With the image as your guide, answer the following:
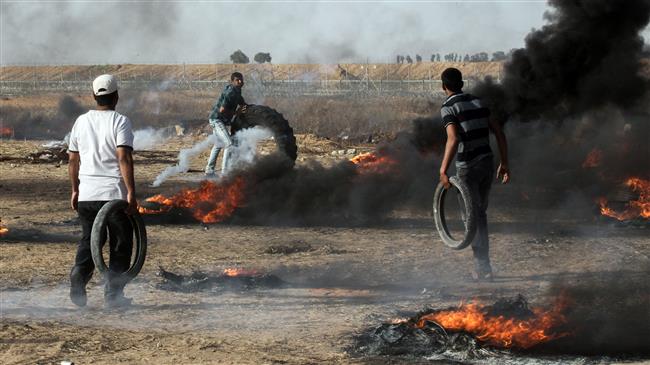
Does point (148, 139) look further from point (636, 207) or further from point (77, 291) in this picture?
point (77, 291)

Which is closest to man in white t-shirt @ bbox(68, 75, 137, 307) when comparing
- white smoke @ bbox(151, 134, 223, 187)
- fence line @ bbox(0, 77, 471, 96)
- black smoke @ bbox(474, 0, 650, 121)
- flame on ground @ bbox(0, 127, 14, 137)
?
black smoke @ bbox(474, 0, 650, 121)

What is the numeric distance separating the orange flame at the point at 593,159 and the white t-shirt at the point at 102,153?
997 centimetres

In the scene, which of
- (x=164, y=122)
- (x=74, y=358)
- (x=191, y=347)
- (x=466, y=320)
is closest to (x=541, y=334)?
(x=466, y=320)

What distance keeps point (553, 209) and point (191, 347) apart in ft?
30.0

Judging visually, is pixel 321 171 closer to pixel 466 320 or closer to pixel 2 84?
pixel 466 320

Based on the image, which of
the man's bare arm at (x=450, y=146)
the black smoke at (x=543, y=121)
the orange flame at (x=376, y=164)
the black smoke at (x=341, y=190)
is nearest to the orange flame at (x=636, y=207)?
the black smoke at (x=543, y=121)

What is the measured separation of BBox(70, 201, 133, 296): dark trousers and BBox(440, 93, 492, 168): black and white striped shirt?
3314 millimetres

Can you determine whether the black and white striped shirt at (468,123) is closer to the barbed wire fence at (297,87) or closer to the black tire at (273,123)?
the black tire at (273,123)

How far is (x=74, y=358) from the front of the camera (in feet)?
21.3

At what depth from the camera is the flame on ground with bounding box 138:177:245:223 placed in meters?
14.0

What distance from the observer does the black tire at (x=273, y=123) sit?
57.8 feet

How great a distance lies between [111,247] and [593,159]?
1010 cm

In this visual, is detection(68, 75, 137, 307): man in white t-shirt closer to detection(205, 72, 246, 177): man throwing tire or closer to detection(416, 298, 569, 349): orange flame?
detection(416, 298, 569, 349): orange flame

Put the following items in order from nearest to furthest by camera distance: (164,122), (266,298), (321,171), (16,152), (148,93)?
(266,298) → (321,171) → (16,152) → (164,122) → (148,93)
